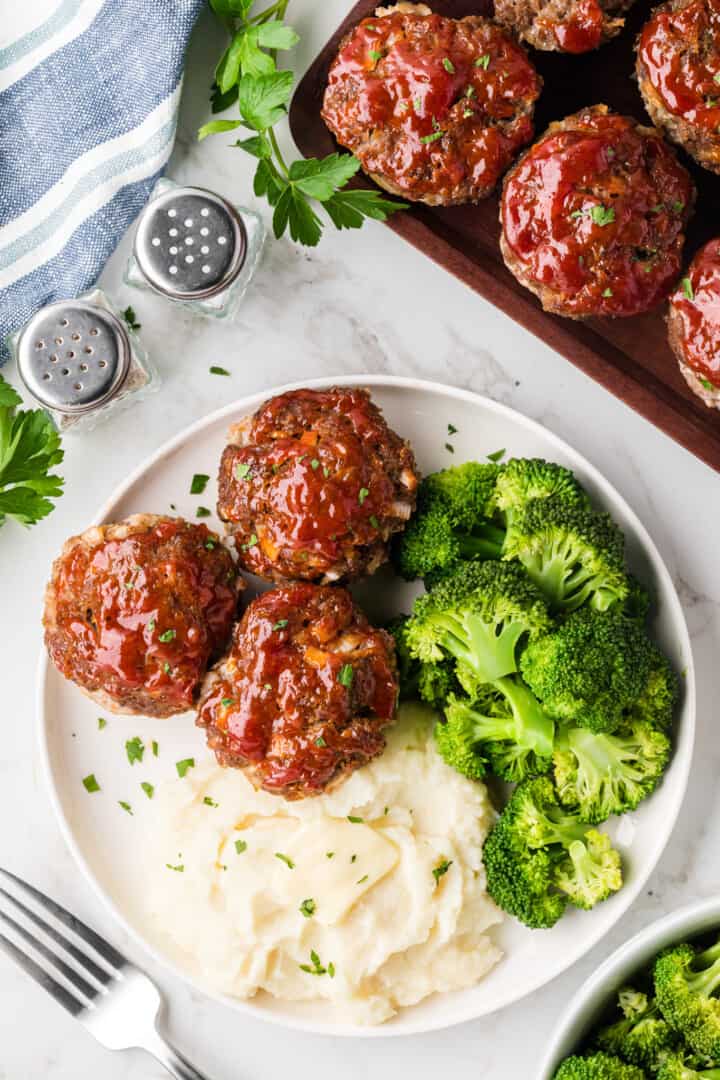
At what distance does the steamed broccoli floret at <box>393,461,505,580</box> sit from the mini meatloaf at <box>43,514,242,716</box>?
2.71ft

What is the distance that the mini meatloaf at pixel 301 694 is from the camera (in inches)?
192

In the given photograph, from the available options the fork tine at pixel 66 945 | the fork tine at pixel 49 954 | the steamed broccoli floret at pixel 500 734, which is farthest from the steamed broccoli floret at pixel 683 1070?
the fork tine at pixel 49 954

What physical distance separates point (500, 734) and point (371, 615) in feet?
2.74

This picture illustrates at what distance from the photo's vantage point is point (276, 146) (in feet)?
17.4

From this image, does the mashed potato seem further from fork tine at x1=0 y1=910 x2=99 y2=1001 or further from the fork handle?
fork tine at x1=0 y1=910 x2=99 y2=1001

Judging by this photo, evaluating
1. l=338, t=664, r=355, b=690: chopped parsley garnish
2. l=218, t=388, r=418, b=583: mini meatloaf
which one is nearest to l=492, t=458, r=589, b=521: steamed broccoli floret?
l=218, t=388, r=418, b=583: mini meatloaf

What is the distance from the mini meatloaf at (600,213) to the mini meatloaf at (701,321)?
0.30ft

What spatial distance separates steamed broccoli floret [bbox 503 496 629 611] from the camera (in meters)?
5.01

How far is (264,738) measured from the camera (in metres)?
4.94

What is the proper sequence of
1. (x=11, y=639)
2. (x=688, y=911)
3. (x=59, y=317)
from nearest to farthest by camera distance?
(x=688, y=911), (x=59, y=317), (x=11, y=639)

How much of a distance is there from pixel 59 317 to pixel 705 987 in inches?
162

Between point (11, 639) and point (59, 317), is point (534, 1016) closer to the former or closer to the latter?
point (11, 639)

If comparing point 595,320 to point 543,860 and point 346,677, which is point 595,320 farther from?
point 543,860

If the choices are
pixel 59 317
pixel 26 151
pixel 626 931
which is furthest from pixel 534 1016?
pixel 26 151
